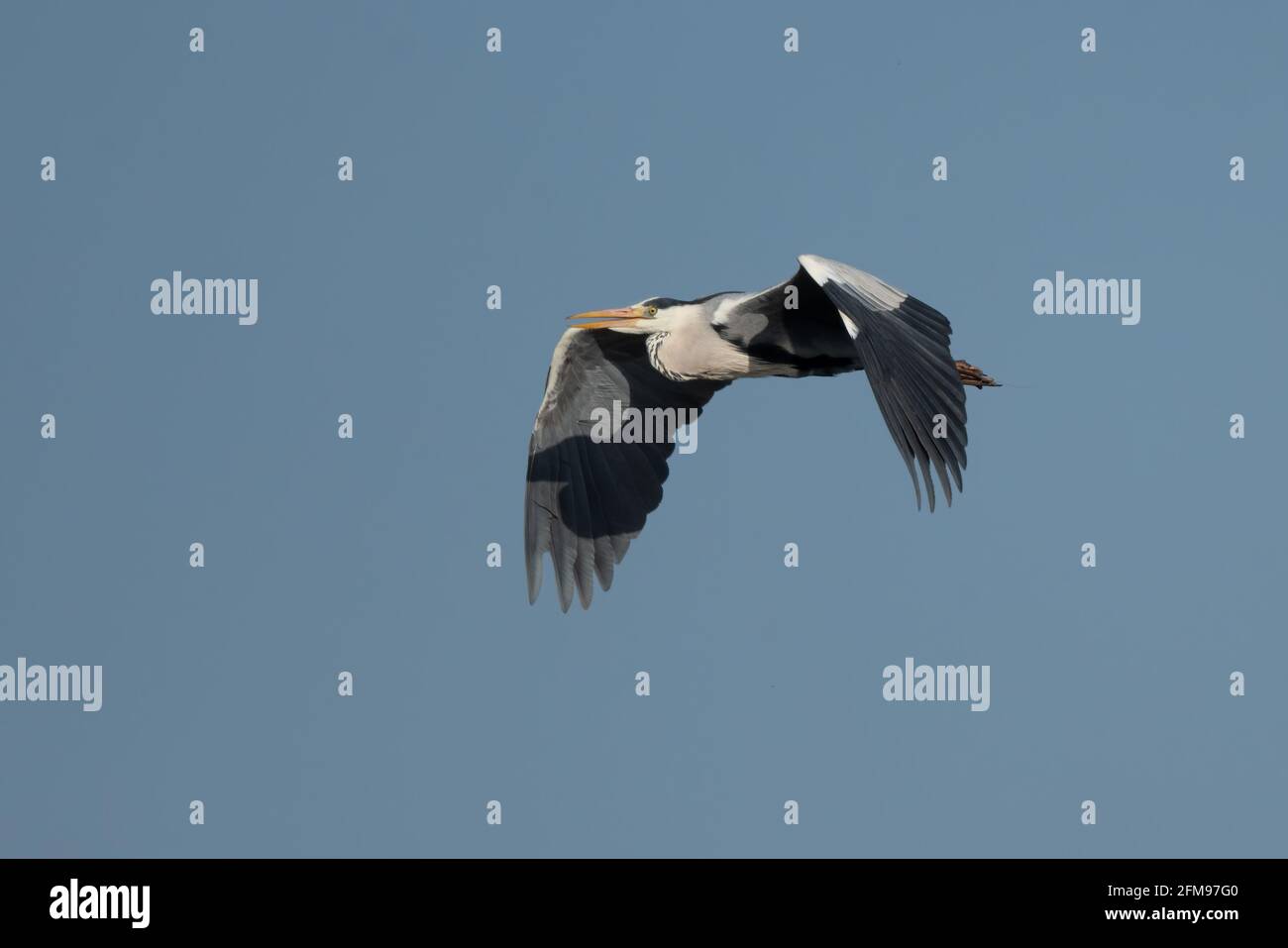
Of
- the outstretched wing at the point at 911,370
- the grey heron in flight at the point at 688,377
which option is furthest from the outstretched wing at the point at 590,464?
the outstretched wing at the point at 911,370

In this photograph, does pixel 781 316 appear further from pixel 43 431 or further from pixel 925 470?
pixel 43 431

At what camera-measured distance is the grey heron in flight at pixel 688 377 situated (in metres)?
11.3

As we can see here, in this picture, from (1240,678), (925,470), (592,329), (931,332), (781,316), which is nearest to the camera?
(925,470)

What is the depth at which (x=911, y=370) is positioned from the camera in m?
11.4

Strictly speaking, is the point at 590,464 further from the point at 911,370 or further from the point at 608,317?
the point at 911,370

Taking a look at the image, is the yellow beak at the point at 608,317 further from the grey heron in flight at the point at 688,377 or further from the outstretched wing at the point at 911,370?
the outstretched wing at the point at 911,370

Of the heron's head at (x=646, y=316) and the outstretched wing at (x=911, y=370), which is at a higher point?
the heron's head at (x=646, y=316)

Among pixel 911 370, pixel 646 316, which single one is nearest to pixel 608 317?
pixel 646 316

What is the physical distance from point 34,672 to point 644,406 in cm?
590

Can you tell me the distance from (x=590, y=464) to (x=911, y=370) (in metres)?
4.14

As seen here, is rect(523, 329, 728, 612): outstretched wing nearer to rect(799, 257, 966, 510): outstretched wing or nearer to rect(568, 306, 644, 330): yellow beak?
rect(568, 306, 644, 330): yellow beak

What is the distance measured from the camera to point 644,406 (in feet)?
49.6

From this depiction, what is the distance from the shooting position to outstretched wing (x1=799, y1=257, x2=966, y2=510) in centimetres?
1108

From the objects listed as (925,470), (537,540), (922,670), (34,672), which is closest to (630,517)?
(537,540)
